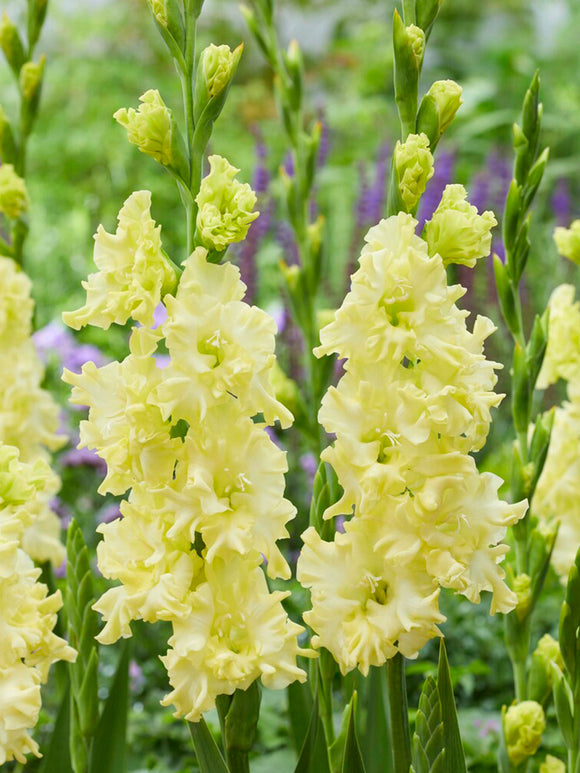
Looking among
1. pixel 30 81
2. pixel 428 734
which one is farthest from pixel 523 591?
pixel 30 81

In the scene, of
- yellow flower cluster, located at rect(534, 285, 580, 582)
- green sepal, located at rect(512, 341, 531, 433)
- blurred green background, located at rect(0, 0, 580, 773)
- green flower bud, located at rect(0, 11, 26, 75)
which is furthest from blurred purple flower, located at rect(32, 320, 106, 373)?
green sepal, located at rect(512, 341, 531, 433)

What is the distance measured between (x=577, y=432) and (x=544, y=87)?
159 inches

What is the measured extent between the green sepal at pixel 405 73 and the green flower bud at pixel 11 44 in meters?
0.77

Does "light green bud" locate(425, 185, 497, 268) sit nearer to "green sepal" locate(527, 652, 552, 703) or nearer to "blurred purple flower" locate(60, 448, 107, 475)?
"green sepal" locate(527, 652, 552, 703)

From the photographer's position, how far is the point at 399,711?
943mm

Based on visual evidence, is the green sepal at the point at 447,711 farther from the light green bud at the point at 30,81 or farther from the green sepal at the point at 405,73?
the light green bud at the point at 30,81

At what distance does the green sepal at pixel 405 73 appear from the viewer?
0.98m

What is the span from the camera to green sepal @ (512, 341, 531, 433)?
4.02 ft

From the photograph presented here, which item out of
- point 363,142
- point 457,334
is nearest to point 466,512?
point 457,334

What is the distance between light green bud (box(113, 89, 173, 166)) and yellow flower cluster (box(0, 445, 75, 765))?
30 cm

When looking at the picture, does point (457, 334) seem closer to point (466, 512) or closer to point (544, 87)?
point (466, 512)

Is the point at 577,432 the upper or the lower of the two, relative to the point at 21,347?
lower

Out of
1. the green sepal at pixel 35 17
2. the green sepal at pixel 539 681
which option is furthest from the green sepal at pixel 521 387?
the green sepal at pixel 35 17

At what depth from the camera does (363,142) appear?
507 cm
